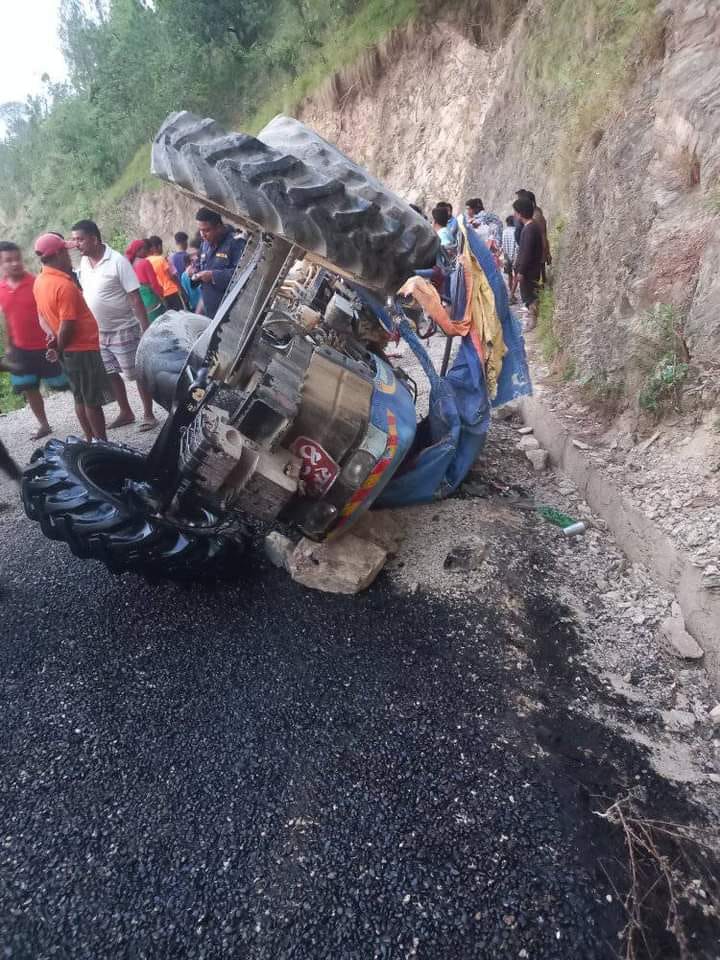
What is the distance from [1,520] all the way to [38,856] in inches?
111

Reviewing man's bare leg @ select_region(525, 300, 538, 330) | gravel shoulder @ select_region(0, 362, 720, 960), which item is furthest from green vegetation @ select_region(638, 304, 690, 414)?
man's bare leg @ select_region(525, 300, 538, 330)

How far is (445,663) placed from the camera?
98.6 inches

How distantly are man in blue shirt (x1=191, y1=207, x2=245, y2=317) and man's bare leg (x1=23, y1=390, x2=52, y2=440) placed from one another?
1.87 meters

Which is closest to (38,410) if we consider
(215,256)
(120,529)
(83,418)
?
(83,418)

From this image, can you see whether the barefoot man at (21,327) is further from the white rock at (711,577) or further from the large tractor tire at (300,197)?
the white rock at (711,577)

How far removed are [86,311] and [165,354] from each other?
4.64 feet

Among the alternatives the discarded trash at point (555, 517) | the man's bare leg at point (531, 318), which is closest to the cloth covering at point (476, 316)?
the discarded trash at point (555, 517)

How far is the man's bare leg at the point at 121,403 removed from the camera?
5.53m

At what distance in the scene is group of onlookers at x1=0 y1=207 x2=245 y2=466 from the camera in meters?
4.40

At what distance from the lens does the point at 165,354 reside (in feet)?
11.7

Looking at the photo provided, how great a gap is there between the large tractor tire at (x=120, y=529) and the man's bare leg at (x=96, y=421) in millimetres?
1790

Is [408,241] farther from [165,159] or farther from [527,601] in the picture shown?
[527,601]

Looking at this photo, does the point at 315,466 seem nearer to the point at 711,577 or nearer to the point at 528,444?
the point at 711,577

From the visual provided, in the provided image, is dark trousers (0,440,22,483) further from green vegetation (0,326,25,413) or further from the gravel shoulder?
green vegetation (0,326,25,413)
